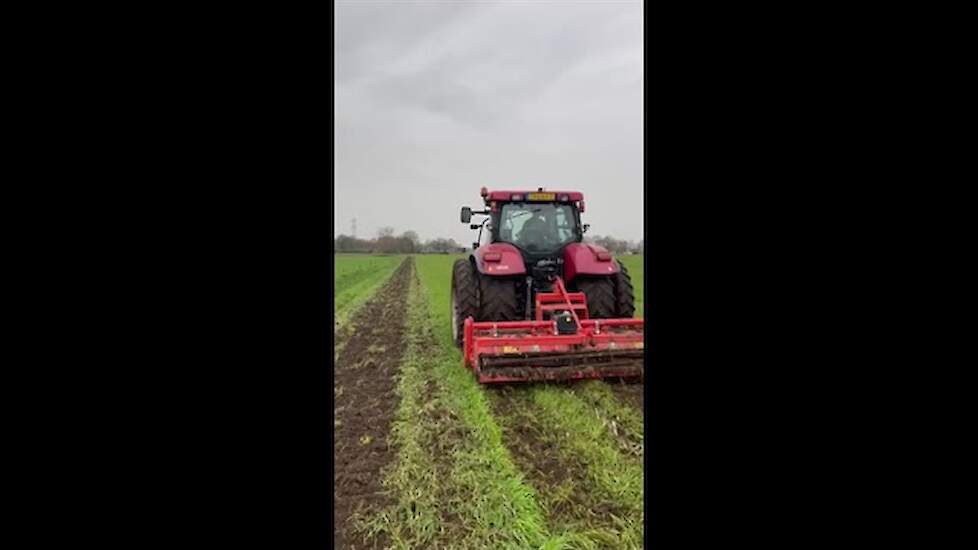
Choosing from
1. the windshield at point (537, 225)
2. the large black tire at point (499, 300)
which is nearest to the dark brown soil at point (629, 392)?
the large black tire at point (499, 300)

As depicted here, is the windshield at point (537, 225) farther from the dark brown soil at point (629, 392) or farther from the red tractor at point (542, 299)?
the dark brown soil at point (629, 392)

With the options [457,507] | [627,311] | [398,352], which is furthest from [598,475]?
[398,352]

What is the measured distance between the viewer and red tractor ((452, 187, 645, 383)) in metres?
3.97

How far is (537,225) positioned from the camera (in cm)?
545

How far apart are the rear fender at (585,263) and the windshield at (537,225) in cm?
31

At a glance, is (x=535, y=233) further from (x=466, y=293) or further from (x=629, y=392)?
(x=629, y=392)

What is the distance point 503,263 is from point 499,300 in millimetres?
390

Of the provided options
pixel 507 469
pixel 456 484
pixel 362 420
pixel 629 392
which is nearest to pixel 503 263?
pixel 629 392

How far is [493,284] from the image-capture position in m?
4.78

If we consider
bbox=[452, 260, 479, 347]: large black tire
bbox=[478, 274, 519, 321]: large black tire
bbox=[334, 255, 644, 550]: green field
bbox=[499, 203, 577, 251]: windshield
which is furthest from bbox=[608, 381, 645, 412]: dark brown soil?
bbox=[499, 203, 577, 251]: windshield

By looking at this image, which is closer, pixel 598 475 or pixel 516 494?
pixel 516 494

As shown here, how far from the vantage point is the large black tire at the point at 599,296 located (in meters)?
4.79
